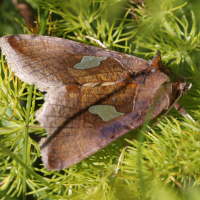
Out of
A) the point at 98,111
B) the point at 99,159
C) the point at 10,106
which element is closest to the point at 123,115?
the point at 98,111

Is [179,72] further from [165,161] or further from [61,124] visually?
[61,124]

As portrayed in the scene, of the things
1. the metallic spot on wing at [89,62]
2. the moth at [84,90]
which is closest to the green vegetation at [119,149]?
the moth at [84,90]

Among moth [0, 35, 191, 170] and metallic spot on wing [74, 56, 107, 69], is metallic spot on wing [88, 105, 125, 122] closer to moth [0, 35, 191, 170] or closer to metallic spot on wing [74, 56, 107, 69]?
moth [0, 35, 191, 170]

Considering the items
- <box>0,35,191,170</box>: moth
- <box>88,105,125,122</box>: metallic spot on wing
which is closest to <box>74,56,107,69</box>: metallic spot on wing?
<box>0,35,191,170</box>: moth

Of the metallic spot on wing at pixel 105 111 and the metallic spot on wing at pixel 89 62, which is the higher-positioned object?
the metallic spot on wing at pixel 89 62

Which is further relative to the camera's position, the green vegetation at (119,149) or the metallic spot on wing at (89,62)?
the metallic spot on wing at (89,62)

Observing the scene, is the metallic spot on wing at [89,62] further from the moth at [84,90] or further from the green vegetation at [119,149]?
the green vegetation at [119,149]

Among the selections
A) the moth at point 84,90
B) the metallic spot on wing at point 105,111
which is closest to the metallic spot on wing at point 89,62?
the moth at point 84,90

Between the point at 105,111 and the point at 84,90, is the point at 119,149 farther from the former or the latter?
the point at 84,90
